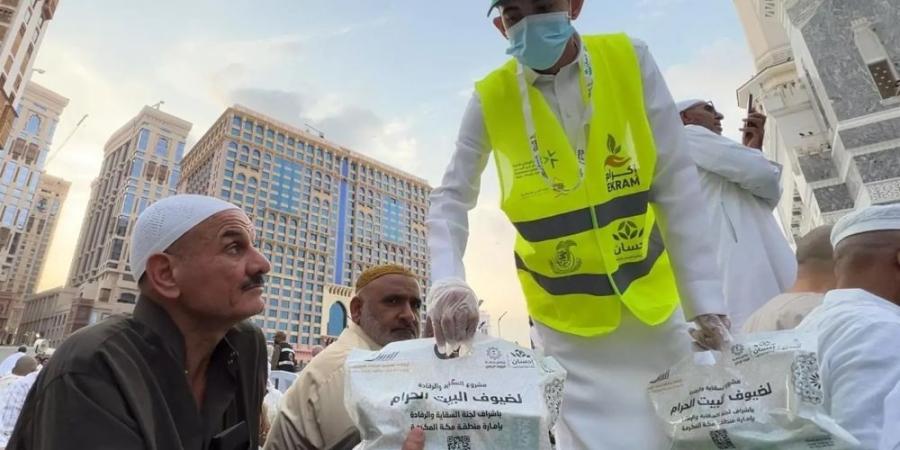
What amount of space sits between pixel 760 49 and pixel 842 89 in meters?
5.82

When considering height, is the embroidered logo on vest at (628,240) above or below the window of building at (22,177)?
below

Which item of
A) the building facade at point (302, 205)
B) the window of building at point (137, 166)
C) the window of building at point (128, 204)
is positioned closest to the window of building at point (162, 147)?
the window of building at point (137, 166)

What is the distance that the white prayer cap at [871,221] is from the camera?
1332mm

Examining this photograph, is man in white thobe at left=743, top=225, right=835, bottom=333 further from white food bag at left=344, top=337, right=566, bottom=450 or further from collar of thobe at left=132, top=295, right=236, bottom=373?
collar of thobe at left=132, top=295, right=236, bottom=373

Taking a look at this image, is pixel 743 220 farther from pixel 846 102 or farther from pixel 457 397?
pixel 846 102

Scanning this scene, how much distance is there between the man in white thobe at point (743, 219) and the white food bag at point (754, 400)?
114 cm

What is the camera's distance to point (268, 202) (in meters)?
58.1

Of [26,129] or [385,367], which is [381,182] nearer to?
[26,129]

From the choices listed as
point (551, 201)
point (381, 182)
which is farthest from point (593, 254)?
point (381, 182)

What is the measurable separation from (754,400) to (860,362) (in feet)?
0.90

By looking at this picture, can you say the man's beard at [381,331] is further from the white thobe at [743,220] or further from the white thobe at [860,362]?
the white thobe at [860,362]

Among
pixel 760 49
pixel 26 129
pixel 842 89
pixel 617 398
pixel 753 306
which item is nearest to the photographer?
pixel 617 398

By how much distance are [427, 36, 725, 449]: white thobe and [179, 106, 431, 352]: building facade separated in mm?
51902

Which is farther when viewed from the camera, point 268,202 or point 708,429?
point 268,202
